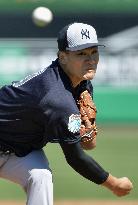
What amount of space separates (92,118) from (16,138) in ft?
2.14

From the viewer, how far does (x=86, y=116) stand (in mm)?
4500

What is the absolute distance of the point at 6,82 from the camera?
10500mm

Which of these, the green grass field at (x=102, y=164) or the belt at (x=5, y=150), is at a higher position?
the belt at (x=5, y=150)

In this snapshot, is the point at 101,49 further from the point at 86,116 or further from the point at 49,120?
the point at 49,120

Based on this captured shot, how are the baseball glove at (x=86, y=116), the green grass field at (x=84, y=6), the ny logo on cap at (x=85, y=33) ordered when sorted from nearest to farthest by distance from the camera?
the ny logo on cap at (x=85, y=33), the baseball glove at (x=86, y=116), the green grass field at (x=84, y=6)

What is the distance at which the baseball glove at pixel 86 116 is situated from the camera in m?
4.40

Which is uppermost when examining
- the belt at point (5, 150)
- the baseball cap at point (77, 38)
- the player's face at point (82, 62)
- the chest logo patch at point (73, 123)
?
A: the baseball cap at point (77, 38)

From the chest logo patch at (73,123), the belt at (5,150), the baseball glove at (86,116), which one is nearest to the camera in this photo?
the chest logo patch at (73,123)

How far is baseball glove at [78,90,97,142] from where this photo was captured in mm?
4402

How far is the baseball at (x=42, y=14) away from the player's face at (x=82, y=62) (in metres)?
6.66

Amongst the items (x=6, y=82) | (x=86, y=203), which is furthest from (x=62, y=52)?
(x=6, y=82)

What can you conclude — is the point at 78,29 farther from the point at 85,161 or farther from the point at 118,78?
the point at 118,78

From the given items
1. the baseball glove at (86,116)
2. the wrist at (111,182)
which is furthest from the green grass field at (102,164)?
the wrist at (111,182)

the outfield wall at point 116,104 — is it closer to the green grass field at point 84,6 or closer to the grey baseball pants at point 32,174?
the green grass field at point 84,6
